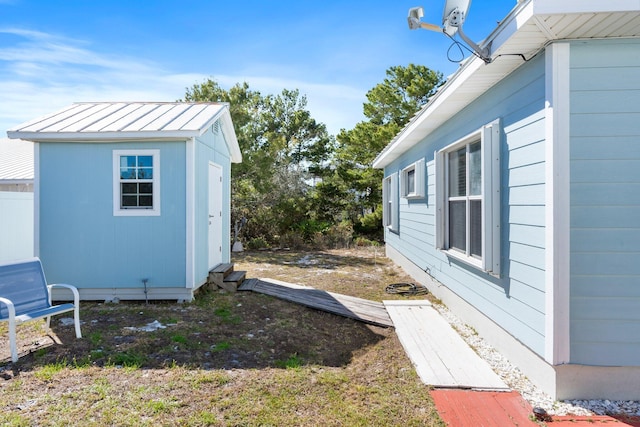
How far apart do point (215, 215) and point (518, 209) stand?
16.8ft

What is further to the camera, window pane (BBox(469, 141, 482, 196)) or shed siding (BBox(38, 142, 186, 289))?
shed siding (BBox(38, 142, 186, 289))

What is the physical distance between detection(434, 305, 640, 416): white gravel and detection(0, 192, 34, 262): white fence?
904 centimetres

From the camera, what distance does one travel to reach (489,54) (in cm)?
281

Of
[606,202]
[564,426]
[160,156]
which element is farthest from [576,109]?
[160,156]

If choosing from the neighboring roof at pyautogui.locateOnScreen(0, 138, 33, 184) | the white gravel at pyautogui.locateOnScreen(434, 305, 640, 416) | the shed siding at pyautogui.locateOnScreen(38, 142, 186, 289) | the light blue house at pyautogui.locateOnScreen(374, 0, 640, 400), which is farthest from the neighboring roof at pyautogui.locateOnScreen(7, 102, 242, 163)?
the white gravel at pyautogui.locateOnScreen(434, 305, 640, 416)

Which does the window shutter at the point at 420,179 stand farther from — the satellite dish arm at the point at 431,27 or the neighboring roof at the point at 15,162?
the neighboring roof at the point at 15,162

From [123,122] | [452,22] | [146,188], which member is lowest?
[146,188]

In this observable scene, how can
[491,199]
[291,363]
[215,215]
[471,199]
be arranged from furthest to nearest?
[215,215] < [471,199] < [491,199] < [291,363]

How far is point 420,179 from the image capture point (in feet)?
20.7

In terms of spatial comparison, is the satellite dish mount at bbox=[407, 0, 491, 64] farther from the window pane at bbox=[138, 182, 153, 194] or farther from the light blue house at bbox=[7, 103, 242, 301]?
the window pane at bbox=[138, 182, 153, 194]

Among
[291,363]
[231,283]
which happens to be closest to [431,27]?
[291,363]

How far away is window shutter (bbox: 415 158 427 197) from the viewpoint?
6.15 metres

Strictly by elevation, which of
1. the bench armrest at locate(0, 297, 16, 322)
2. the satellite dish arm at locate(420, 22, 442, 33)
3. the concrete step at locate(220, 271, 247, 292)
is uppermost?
the satellite dish arm at locate(420, 22, 442, 33)

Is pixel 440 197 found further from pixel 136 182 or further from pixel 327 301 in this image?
pixel 136 182
